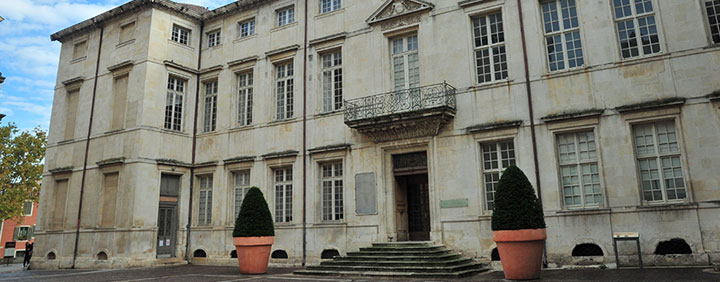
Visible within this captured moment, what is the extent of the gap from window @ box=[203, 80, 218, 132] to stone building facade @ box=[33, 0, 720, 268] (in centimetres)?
7

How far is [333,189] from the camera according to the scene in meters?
17.9

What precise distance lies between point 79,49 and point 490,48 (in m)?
18.7

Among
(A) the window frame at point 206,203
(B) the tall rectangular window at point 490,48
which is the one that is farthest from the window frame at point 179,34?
(B) the tall rectangular window at point 490,48

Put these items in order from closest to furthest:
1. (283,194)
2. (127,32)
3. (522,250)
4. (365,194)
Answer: (522,250), (365,194), (283,194), (127,32)

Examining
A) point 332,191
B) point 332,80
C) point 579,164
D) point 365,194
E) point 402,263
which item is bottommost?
point 402,263

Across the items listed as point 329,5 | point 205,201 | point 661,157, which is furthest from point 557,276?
point 205,201

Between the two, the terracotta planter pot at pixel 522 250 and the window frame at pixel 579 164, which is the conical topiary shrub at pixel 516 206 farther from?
the window frame at pixel 579 164

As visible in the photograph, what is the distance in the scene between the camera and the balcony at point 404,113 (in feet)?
51.0

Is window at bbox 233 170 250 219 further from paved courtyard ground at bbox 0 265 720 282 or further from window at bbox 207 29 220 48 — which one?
window at bbox 207 29 220 48

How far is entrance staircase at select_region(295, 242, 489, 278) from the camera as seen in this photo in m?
13.1

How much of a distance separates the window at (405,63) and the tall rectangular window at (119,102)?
1117 cm

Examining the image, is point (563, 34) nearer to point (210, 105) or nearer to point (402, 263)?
point (402, 263)

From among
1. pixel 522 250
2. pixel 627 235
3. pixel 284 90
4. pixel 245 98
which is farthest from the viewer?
pixel 245 98

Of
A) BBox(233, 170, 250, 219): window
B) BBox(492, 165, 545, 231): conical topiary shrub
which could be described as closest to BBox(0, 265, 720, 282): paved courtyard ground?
BBox(492, 165, 545, 231): conical topiary shrub
